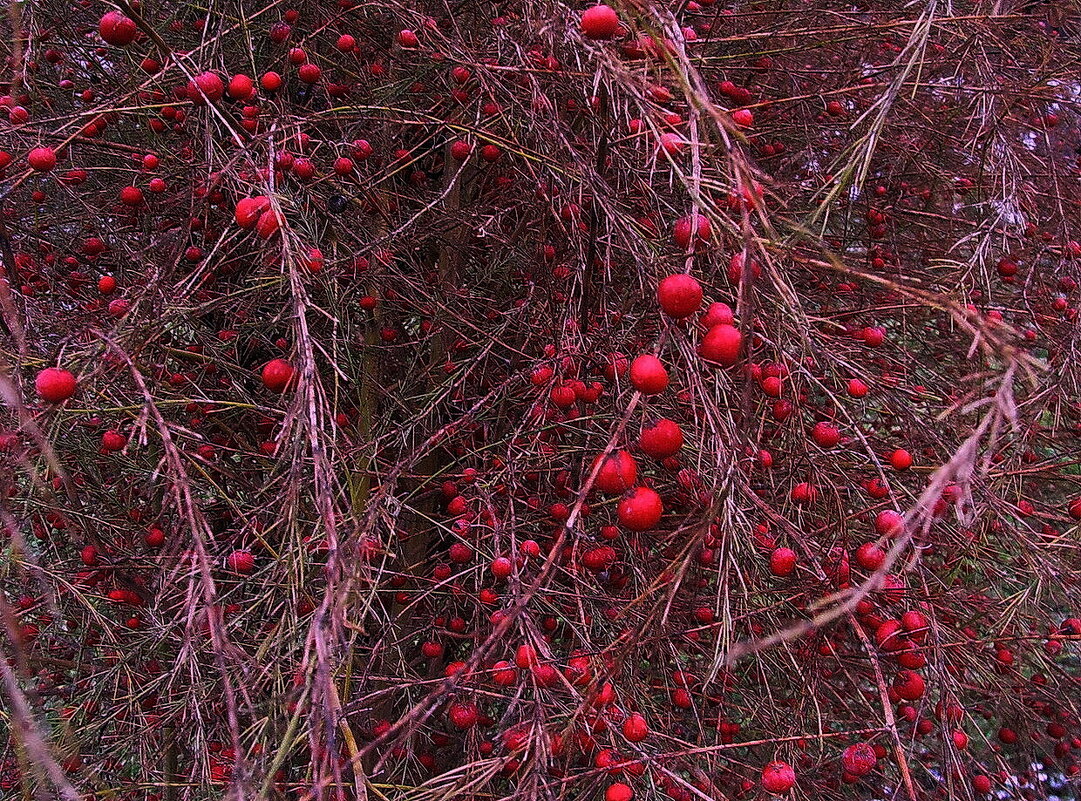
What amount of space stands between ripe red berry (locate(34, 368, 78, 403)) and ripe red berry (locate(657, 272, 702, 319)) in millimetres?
1012

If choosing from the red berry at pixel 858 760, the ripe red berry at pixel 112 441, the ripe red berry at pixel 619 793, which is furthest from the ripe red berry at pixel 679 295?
the ripe red berry at pixel 112 441

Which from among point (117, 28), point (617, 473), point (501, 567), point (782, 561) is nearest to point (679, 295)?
point (617, 473)

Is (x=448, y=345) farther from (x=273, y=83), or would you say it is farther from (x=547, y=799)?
(x=547, y=799)

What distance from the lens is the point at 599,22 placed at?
1.18m

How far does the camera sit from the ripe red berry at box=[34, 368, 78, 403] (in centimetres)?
142

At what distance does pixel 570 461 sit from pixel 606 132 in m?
0.97

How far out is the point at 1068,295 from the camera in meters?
2.61

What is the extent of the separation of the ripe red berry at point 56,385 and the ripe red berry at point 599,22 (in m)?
1.02

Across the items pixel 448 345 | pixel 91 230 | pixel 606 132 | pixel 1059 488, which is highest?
pixel 606 132

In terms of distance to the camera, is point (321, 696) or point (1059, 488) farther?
point (1059, 488)

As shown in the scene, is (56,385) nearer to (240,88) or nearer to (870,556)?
(240,88)

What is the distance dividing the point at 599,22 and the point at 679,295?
409 millimetres

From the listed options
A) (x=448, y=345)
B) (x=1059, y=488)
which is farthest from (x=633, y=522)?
(x=1059, y=488)

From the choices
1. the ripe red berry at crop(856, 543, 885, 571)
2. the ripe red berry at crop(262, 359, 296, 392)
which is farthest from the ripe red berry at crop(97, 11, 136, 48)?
the ripe red berry at crop(856, 543, 885, 571)
